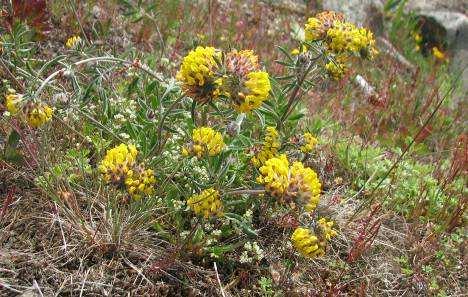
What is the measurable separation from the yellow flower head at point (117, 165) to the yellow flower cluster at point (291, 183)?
0.52m

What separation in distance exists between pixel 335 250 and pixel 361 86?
8.47 feet

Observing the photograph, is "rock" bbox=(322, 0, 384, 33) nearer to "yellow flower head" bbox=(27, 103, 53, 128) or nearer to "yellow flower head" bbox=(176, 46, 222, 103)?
"yellow flower head" bbox=(176, 46, 222, 103)

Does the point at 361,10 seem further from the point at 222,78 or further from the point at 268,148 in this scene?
the point at 222,78

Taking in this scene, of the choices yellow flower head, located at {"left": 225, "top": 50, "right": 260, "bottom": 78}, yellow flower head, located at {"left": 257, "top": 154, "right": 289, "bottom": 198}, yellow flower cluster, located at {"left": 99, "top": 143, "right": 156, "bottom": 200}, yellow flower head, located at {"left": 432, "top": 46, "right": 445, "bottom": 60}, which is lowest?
yellow flower head, located at {"left": 432, "top": 46, "right": 445, "bottom": 60}

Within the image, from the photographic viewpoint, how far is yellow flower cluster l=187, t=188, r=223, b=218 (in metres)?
2.25

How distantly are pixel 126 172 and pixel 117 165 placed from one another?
44mm

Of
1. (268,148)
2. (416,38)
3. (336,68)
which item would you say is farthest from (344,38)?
(416,38)

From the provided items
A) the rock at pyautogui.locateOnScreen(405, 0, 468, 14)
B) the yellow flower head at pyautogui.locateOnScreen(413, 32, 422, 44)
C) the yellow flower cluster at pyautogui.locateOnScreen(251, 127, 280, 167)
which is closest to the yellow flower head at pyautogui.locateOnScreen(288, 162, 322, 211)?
the yellow flower cluster at pyautogui.locateOnScreen(251, 127, 280, 167)

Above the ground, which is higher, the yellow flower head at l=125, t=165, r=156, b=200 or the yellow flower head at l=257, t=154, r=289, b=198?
the yellow flower head at l=257, t=154, r=289, b=198

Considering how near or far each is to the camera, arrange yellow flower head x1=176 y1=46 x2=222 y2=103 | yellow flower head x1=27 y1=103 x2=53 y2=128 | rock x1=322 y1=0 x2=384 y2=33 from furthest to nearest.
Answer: rock x1=322 y1=0 x2=384 y2=33
yellow flower head x1=27 y1=103 x2=53 y2=128
yellow flower head x1=176 y1=46 x2=222 y2=103

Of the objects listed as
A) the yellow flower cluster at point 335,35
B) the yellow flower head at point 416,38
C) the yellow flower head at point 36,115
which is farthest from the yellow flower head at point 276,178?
the yellow flower head at point 416,38

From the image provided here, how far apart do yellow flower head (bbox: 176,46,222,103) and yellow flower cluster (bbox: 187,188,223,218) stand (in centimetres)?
41

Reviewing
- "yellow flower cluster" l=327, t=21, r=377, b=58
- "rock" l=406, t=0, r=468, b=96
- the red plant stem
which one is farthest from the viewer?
"rock" l=406, t=0, r=468, b=96

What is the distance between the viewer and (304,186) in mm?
2059
